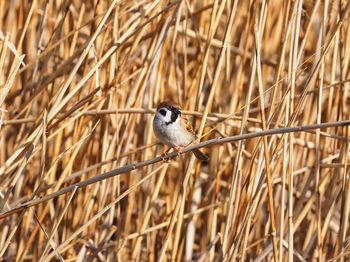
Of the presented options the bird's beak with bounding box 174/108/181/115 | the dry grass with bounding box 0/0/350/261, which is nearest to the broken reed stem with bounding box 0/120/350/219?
the dry grass with bounding box 0/0/350/261

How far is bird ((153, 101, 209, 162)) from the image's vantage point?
8.64 feet

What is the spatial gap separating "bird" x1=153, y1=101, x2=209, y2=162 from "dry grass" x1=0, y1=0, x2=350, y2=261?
0.28 ft

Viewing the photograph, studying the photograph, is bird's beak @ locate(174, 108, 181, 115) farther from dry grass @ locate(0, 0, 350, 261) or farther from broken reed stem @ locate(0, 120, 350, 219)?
broken reed stem @ locate(0, 120, 350, 219)

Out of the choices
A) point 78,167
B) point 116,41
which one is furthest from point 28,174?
point 116,41

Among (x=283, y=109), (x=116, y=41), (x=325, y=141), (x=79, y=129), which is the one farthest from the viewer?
(x=325, y=141)

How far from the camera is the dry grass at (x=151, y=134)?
7.24ft

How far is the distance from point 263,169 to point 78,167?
115 cm

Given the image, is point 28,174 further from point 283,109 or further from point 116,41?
point 283,109

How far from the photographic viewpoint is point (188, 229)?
3.23m

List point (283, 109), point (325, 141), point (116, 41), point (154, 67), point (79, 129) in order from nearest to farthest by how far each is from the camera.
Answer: point (283, 109), point (116, 41), point (79, 129), point (154, 67), point (325, 141)

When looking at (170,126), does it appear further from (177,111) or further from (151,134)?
(151,134)

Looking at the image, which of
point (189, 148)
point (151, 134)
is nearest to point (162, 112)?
point (151, 134)

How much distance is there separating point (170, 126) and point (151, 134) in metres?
0.33

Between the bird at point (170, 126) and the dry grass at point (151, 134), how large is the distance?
0.28ft
